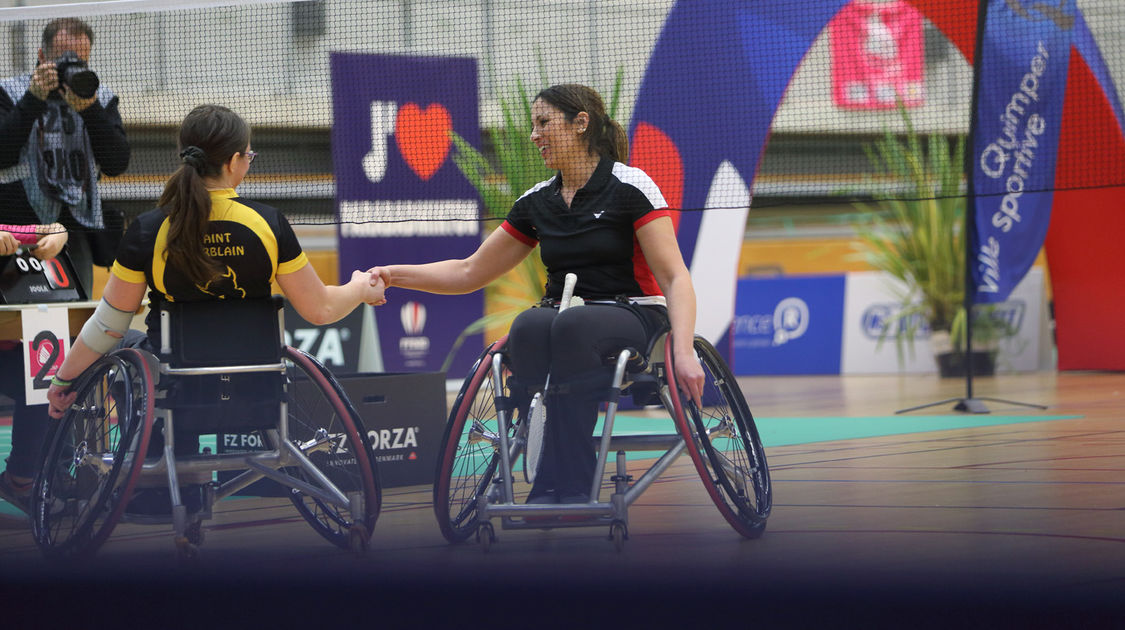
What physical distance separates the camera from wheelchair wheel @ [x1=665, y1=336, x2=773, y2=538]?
2.20 metres

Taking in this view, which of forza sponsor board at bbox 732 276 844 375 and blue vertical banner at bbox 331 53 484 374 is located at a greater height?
blue vertical banner at bbox 331 53 484 374

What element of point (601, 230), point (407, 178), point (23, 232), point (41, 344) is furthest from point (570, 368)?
point (407, 178)

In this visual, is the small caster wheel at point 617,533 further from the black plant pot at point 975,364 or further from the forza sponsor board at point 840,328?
the forza sponsor board at point 840,328

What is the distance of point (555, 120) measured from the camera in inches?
128

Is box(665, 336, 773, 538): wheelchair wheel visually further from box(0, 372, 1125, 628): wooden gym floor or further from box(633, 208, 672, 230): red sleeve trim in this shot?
box(633, 208, 672, 230): red sleeve trim

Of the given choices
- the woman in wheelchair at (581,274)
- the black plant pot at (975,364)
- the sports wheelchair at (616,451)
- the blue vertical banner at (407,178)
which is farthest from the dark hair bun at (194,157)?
the black plant pot at (975,364)

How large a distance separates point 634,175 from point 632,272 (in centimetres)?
26

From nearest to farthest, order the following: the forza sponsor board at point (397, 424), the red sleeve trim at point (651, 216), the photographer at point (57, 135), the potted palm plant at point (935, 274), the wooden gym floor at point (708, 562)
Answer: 1. the wooden gym floor at point (708, 562)
2. the red sleeve trim at point (651, 216)
3. the photographer at point (57, 135)
4. the forza sponsor board at point (397, 424)
5. the potted palm plant at point (935, 274)

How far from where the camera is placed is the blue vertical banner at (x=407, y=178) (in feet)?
25.3

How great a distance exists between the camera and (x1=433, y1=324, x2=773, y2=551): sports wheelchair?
114 inches

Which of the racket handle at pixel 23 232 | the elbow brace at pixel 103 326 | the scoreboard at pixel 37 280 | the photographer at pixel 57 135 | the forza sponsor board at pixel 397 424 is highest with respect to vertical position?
the photographer at pixel 57 135

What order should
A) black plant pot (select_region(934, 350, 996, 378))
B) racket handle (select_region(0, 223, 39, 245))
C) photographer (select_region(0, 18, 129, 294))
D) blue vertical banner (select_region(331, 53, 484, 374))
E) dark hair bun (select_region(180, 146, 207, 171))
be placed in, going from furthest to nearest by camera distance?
black plant pot (select_region(934, 350, 996, 378))
blue vertical banner (select_region(331, 53, 484, 374))
photographer (select_region(0, 18, 129, 294))
racket handle (select_region(0, 223, 39, 245))
dark hair bun (select_region(180, 146, 207, 171))

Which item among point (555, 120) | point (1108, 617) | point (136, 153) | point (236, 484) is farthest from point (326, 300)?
point (136, 153)

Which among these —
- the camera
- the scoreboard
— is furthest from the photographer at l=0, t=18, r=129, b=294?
the scoreboard
